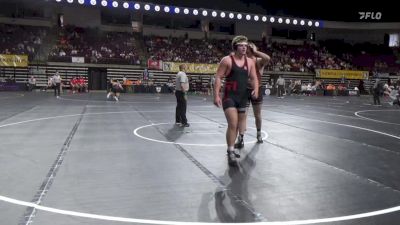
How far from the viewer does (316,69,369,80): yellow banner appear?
1583 inches

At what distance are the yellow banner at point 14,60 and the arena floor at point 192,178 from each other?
23.3 metres

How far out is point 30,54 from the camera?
31859 millimetres

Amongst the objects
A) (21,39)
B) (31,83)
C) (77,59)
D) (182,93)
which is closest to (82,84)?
(77,59)

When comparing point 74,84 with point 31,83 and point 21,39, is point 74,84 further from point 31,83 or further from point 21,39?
point 21,39

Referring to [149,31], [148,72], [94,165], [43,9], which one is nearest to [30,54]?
[43,9]

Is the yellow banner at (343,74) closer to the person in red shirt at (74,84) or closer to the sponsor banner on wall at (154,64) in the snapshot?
the sponsor banner on wall at (154,64)

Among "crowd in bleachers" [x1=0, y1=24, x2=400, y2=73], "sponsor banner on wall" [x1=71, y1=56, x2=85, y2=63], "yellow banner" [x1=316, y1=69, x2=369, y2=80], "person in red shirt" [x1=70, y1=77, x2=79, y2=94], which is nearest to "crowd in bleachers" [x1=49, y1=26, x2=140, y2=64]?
"crowd in bleachers" [x1=0, y1=24, x2=400, y2=73]

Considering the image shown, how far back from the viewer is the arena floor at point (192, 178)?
381 centimetres

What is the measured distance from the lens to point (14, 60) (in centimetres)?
3038

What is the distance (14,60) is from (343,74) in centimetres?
3050

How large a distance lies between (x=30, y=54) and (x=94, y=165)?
95.5ft

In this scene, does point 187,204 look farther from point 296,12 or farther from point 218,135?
point 296,12

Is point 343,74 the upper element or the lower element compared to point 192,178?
upper

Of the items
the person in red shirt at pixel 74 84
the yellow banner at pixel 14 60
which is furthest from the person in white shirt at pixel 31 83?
the person in red shirt at pixel 74 84
